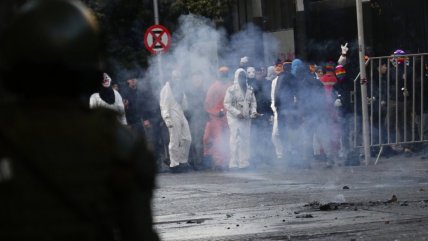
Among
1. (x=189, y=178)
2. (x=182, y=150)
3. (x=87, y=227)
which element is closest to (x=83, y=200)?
(x=87, y=227)

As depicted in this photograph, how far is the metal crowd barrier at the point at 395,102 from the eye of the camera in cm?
1681

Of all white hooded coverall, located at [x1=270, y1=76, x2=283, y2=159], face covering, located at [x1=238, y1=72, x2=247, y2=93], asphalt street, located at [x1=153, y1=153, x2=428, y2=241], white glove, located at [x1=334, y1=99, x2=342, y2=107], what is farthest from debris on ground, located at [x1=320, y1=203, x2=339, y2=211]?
face covering, located at [x1=238, y1=72, x2=247, y2=93]

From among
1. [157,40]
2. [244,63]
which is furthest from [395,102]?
[157,40]

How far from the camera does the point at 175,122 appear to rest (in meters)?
19.2

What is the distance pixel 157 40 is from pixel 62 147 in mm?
20492

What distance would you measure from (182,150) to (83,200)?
16.6 metres

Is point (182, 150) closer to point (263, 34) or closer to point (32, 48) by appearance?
point (263, 34)

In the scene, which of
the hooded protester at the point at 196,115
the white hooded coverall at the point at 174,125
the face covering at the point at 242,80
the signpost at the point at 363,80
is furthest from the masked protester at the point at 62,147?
the hooded protester at the point at 196,115

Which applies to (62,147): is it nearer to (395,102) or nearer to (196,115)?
(395,102)

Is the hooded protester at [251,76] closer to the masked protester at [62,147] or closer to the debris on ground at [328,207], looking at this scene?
the debris on ground at [328,207]

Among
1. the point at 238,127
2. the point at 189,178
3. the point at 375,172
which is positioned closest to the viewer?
the point at 375,172

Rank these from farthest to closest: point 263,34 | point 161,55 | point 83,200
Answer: point 263,34
point 161,55
point 83,200

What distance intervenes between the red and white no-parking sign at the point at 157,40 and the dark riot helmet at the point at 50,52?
20.2 m

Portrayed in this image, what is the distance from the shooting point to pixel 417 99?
1741 centimetres
